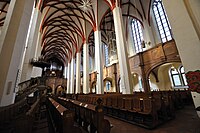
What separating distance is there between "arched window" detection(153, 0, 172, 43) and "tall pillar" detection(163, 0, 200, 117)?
24.0 ft

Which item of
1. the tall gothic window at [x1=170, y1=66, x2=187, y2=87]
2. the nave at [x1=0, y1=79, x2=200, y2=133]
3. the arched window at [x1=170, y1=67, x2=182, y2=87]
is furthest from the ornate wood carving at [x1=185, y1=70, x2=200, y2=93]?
the arched window at [x1=170, y1=67, x2=182, y2=87]

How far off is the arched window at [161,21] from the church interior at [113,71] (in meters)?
0.09

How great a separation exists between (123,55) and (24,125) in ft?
22.8

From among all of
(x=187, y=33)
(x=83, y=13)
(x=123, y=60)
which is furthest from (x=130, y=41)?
(x=187, y=33)

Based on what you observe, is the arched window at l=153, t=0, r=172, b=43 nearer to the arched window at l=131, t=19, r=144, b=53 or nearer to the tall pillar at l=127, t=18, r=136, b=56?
the arched window at l=131, t=19, r=144, b=53

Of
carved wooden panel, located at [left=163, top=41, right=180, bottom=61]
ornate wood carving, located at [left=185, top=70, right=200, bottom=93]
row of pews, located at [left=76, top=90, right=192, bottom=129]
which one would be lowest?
row of pews, located at [left=76, top=90, right=192, bottom=129]

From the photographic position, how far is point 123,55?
7.40 meters

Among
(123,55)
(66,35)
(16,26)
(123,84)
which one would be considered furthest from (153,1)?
(66,35)

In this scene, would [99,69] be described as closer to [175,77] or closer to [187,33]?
[187,33]

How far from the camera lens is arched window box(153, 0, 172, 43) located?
384 inches

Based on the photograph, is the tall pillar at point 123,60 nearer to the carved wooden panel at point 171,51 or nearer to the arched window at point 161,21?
the carved wooden panel at point 171,51

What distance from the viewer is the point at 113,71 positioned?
→ 1305 cm

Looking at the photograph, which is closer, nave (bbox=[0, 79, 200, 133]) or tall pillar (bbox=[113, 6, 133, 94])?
nave (bbox=[0, 79, 200, 133])

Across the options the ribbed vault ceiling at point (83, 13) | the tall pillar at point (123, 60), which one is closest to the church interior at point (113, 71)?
the tall pillar at point (123, 60)
